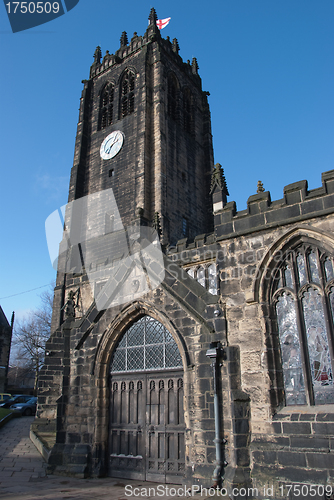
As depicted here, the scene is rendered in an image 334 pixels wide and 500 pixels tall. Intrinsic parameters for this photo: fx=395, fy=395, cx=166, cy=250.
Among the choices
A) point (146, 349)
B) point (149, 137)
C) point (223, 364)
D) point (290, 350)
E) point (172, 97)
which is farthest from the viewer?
point (172, 97)

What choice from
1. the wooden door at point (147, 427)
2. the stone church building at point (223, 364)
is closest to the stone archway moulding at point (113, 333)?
the stone church building at point (223, 364)

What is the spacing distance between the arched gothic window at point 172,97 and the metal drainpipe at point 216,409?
969 inches

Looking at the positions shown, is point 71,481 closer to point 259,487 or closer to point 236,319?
point 259,487

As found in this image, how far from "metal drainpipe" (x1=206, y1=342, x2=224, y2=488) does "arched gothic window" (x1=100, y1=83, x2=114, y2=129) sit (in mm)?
26262

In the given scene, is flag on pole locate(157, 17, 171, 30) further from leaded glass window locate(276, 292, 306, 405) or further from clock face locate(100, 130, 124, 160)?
leaded glass window locate(276, 292, 306, 405)

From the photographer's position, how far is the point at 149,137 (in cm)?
2719

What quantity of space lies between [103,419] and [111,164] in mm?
21322

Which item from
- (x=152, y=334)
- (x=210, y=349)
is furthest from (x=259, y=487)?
(x=152, y=334)

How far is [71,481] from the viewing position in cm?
910

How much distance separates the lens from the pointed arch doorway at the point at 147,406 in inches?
350

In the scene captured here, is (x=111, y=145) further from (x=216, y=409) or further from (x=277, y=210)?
(x=216, y=409)

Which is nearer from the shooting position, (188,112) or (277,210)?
(277,210)

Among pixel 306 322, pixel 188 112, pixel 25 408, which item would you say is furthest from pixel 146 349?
pixel 188 112

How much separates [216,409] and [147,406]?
2322 millimetres
